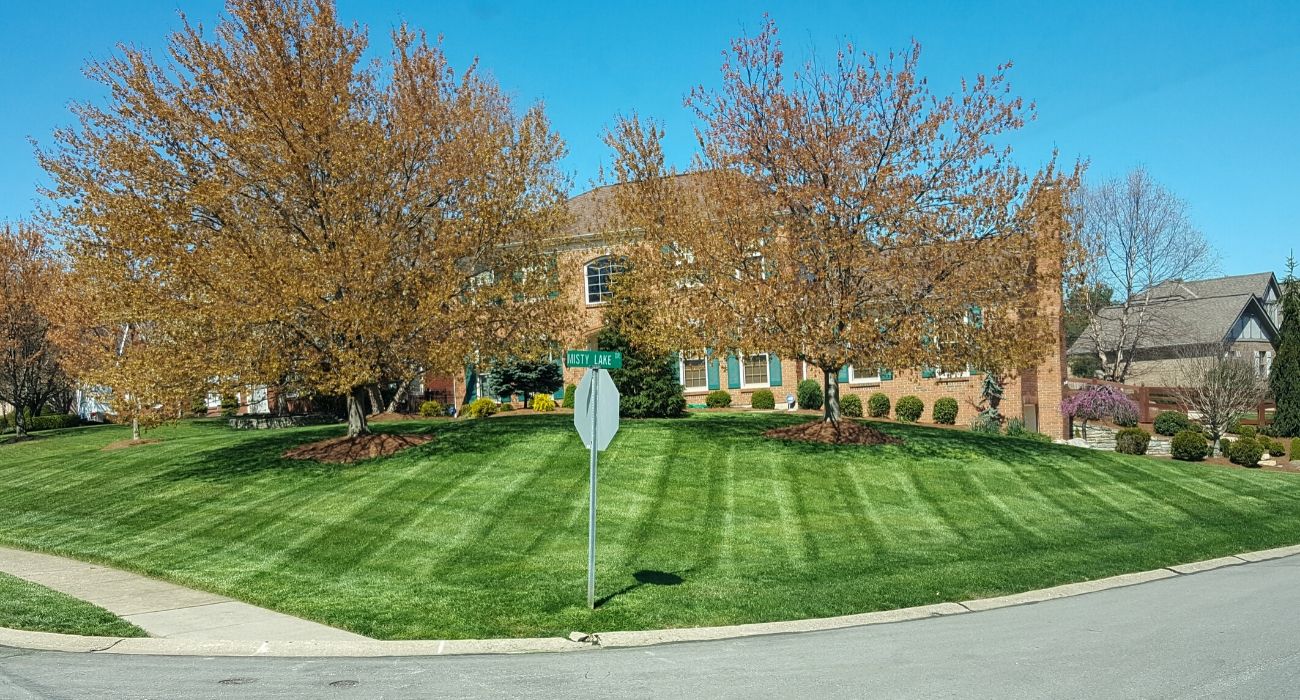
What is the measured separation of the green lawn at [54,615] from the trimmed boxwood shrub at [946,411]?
26.4 metres

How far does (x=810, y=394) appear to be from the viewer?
33344 mm

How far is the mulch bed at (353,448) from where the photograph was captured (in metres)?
20.1

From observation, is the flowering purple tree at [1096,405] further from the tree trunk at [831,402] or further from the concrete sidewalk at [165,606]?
the concrete sidewalk at [165,606]

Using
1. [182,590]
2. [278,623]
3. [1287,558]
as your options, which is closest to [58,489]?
[182,590]

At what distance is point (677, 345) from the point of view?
21234mm

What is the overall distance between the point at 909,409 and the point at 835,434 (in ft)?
34.5

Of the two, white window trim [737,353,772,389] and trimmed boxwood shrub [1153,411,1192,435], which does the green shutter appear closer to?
white window trim [737,353,772,389]

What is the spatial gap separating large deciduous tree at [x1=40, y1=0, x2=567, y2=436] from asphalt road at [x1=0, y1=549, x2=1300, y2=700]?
34.3ft

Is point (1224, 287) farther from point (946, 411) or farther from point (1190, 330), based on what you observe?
point (946, 411)

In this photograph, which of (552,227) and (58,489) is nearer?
(58,489)

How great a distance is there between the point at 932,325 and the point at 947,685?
1424 cm

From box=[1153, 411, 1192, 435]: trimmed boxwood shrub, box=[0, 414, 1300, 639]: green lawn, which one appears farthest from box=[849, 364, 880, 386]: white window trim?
box=[1153, 411, 1192, 435]: trimmed boxwood shrub

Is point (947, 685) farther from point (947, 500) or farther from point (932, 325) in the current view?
point (932, 325)

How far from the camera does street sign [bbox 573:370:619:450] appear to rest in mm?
10211
